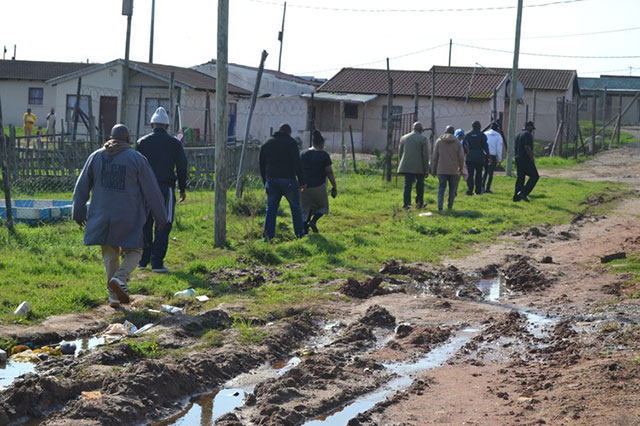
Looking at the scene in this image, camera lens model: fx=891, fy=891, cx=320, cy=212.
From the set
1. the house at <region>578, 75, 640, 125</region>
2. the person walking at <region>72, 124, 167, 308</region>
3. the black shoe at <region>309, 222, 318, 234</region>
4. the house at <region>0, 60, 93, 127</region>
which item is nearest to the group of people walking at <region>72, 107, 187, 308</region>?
the person walking at <region>72, 124, 167, 308</region>

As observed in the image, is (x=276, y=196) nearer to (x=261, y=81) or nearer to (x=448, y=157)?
(x=448, y=157)

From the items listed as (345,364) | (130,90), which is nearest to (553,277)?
(345,364)

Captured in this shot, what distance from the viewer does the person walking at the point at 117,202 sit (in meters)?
8.98

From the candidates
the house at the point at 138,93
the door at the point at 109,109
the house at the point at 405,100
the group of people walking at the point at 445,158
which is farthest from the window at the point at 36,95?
the group of people walking at the point at 445,158

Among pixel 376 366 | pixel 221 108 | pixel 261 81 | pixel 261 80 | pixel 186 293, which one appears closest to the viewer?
pixel 376 366

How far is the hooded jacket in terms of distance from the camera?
59.9 feet

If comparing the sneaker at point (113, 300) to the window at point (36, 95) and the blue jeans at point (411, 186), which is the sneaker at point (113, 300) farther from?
the window at point (36, 95)

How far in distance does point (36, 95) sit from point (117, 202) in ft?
152

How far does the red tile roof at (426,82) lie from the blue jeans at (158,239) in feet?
108

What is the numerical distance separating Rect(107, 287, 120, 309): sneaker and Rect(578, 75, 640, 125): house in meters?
53.9

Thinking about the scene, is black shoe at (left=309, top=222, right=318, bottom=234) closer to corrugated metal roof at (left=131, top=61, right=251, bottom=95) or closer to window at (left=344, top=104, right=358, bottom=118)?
corrugated metal roof at (left=131, top=61, right=251, bottom=95)

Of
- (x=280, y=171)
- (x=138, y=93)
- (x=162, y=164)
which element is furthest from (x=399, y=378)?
(x=138, y=93)

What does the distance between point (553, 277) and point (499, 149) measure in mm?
12052

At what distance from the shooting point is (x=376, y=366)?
23.8 ft
